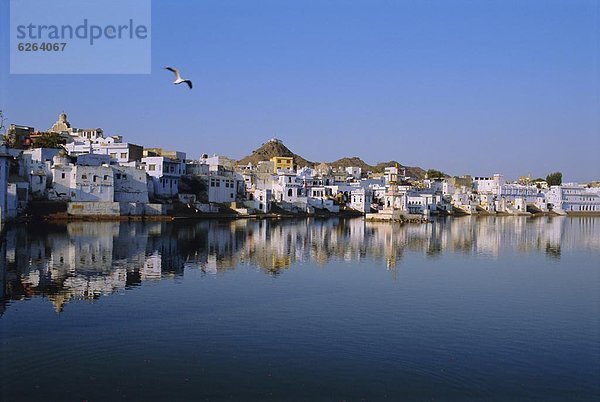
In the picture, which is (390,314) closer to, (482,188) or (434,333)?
(434,333)

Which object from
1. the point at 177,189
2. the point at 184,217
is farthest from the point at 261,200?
the point at 184,217

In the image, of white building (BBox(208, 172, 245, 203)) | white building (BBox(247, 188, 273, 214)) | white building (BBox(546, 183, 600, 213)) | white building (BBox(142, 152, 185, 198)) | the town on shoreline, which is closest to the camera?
the town on shoreline

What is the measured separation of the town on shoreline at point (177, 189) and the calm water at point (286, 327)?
9870 millimetres

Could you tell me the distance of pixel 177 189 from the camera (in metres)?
43.3

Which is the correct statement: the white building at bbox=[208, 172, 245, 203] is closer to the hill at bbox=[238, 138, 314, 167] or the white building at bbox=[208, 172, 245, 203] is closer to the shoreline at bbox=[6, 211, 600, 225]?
the shoreline at bbox=[6, 211, 600, 225]

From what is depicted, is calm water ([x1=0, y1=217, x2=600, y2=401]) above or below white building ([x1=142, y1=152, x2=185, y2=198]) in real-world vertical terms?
below

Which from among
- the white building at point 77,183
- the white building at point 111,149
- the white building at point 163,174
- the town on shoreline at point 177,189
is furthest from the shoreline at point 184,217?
the white building at point 111,149

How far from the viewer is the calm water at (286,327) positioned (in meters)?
7.45

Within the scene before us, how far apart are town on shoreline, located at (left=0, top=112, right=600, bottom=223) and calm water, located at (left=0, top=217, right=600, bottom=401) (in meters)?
9.87

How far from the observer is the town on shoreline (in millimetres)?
34312

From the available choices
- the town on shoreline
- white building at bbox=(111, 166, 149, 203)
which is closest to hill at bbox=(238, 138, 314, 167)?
the town on shoreline

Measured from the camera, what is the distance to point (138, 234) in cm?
2655

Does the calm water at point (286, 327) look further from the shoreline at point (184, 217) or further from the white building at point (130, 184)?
the white building at point (130, 184)

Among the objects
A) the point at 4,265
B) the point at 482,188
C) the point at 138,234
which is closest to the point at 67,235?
the point at 138,234
